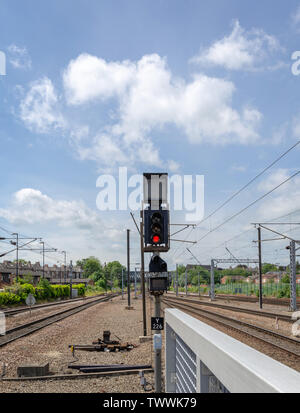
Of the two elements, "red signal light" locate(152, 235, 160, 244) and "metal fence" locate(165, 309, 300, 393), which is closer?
"metal fence" locate(165, 309, 300, 393)

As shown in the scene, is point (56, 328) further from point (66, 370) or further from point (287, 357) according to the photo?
point (287, 357)

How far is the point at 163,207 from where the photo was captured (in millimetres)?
8500

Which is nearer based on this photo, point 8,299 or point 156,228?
point 156,228

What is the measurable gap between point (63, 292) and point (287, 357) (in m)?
67.4

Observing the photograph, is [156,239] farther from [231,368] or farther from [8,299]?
[8,299]

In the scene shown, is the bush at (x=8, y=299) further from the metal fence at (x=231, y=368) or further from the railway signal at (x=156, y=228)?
the metal fence at (x=231, y=368)

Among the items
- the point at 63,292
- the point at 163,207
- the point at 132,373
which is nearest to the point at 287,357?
the point at 132,373

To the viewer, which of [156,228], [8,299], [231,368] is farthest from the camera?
[8,299]

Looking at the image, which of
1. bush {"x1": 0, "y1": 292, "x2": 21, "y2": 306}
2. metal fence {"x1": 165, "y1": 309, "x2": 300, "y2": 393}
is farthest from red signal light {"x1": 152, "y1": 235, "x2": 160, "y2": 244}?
bush {"x1": 0, "y1": 292, "x2": 21, "y2": 306}

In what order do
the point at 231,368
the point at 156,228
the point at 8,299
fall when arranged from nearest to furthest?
the point at 231,368 → the point at 156,228 → the point at 8,299

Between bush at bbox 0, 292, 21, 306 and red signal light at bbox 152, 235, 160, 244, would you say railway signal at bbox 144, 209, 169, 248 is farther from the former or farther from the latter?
bush at bbox 0, 292, 21, 306

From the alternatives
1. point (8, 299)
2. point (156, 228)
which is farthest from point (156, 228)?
point (8, 299)

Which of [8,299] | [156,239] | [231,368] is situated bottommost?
[8,299]

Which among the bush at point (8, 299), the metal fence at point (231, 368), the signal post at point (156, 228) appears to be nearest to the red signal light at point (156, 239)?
the signal post at point (156, 228)
